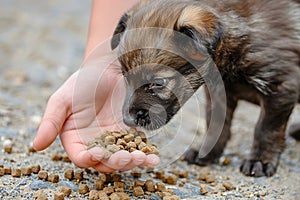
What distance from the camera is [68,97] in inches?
170

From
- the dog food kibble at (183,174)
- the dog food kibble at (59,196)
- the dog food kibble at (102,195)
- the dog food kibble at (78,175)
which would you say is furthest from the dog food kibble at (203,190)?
the dog food kibble at (59,196)

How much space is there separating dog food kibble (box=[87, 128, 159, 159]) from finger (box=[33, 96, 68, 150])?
1.01ft

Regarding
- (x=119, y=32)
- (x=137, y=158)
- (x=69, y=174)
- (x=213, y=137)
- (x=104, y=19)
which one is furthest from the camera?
(x=213, y=137)

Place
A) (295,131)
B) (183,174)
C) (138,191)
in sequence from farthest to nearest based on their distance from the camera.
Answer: (295,131), (183,174), (138,191)

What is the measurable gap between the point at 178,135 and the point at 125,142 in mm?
1709

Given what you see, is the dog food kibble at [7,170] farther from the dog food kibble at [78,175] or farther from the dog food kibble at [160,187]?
the dog food kibble at [160,187]

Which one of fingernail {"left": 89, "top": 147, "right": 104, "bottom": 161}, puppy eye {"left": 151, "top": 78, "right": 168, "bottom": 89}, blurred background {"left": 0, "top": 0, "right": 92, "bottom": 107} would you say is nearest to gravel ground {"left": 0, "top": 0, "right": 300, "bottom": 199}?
blurred background {"left": 0, "top": 0, "right": 92, "bottom": 107}

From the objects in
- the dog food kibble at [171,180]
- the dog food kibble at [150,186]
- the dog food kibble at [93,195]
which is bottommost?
the dog food kibble at [171,180]

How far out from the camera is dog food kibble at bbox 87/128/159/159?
12.5ft

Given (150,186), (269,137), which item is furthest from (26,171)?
(269,137)

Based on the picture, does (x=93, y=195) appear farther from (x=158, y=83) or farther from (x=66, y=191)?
(x=158, y=83)

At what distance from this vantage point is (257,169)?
4836 millimetres

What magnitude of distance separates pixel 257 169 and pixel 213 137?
64cm

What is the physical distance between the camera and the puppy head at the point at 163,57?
158 inches
